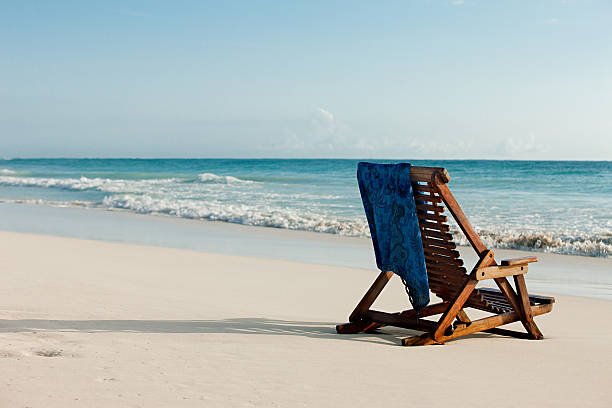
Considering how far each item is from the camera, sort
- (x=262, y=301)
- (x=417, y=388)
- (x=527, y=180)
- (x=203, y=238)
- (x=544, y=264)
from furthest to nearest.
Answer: (x=527, y=180)
(x=203, y=238)
(x=544, y=264)
(x=262, y=301)
(x=417, y=388)

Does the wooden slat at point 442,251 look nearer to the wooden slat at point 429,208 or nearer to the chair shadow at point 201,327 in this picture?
the wooden slat at point 429,208

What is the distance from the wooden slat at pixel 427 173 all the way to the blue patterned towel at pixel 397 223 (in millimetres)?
52

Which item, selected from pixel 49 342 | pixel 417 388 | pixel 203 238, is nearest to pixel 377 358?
pixel 417 388

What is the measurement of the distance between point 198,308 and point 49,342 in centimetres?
180

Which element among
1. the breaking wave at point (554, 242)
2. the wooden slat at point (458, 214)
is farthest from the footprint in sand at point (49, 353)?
the breaking wave at point (554, 242)

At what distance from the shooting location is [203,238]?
12102mm

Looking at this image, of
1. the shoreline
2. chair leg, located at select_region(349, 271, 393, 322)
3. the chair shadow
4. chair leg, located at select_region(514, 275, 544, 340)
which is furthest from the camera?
the shoreline

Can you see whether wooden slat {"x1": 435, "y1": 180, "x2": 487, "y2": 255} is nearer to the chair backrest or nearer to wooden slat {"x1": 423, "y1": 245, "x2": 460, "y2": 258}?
the chair backrest

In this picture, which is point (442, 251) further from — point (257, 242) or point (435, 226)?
point (257, 242)

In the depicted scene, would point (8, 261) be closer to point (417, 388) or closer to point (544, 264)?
point (417, 388)

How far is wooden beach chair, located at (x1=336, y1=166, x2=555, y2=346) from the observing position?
424 centimetres

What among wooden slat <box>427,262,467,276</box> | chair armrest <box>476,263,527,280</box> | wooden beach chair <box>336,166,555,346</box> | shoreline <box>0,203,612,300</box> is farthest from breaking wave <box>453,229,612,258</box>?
wooden slat <box>427,262,467,276</box>

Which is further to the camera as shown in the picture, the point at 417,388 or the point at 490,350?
the point at 490,350

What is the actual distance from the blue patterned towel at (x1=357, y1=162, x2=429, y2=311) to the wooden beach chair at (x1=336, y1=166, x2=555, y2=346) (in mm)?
125
